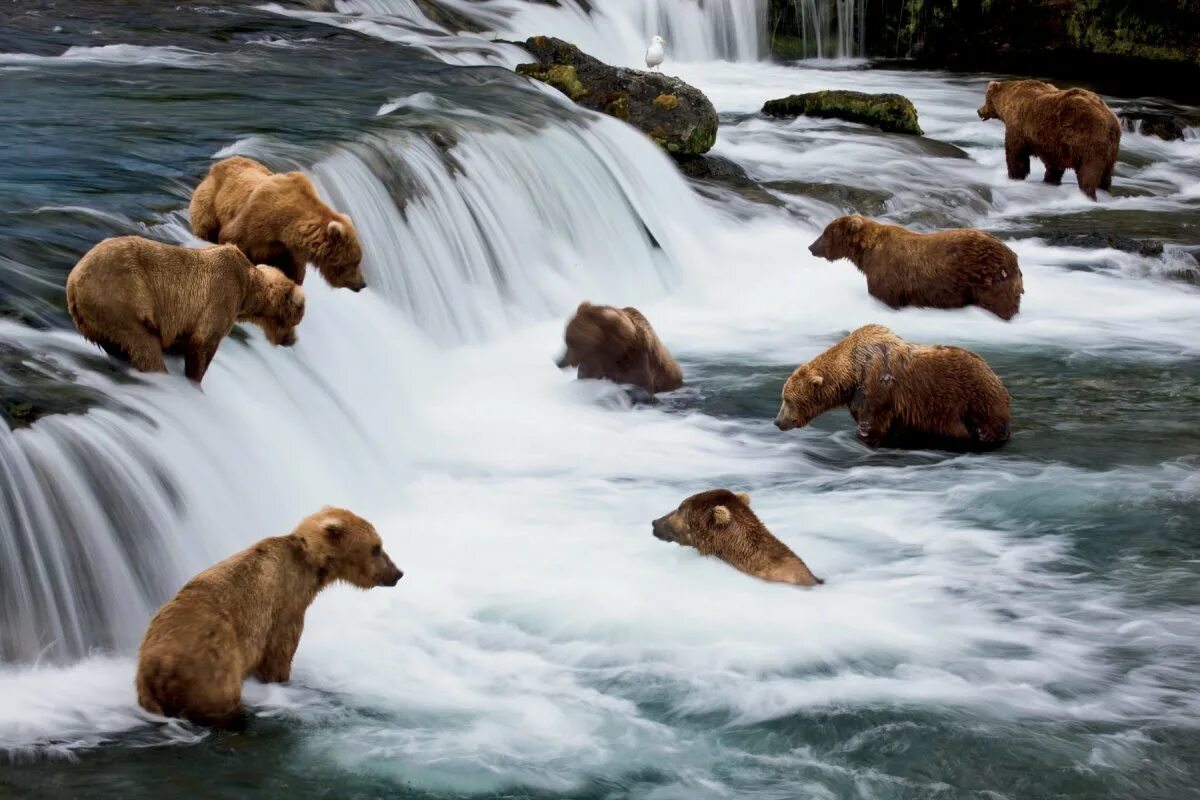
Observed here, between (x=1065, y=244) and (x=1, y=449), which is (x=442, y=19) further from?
(x=1, y=449)

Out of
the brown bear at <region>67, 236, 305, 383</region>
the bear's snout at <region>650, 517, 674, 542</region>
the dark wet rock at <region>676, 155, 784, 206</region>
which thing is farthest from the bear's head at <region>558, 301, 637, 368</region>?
the dark wet rock at <region>676, 155, 784, 206</region>

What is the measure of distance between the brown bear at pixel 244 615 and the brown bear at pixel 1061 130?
1142 cm

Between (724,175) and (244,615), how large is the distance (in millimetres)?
10499

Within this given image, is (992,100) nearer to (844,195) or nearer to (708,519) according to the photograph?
(844,195)

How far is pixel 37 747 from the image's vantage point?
456 centimetres

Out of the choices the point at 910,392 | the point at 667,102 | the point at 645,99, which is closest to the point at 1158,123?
the point at 667,102

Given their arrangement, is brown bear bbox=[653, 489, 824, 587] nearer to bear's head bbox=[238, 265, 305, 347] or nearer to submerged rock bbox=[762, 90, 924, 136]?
bear's head bbox=[238, 265, 305, 347]

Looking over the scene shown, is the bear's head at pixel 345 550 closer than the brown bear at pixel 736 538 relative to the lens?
Yes

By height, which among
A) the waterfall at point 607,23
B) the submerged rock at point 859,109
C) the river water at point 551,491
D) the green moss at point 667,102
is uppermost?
the waterfall at point 607,23

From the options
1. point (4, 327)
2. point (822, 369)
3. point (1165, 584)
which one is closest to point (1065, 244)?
point (822, 369)

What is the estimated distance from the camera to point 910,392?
7.83m

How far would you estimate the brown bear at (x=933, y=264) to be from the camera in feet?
35.1

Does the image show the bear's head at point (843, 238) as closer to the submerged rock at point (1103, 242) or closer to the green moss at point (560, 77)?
the submerged rock at point (1103, 242)

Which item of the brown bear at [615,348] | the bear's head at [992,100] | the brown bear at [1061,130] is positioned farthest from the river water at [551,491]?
the bear's head at [992,100]
